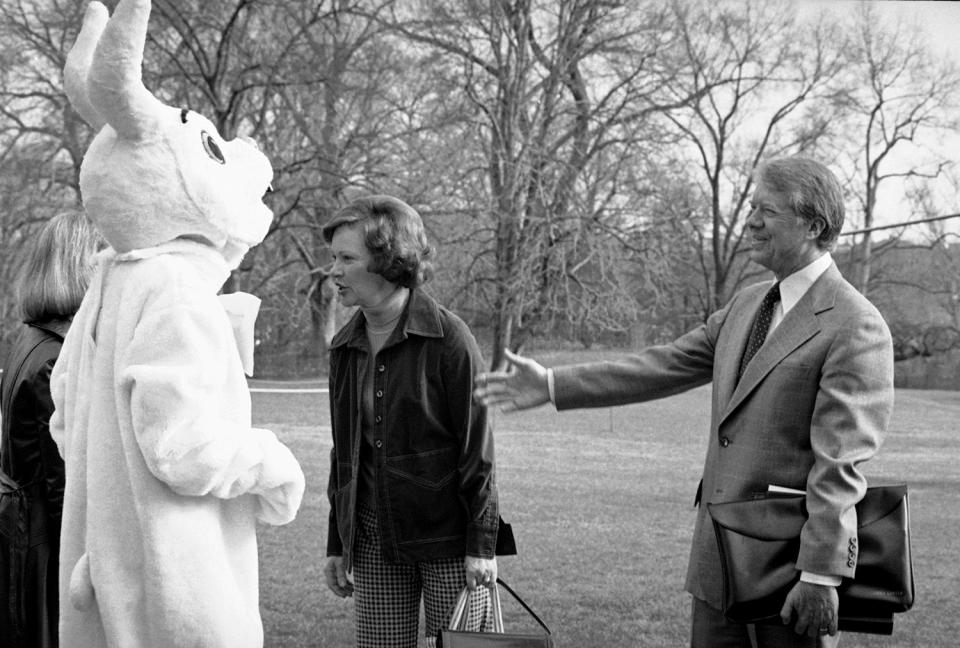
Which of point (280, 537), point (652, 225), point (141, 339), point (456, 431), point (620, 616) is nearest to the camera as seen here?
point (141, 339)

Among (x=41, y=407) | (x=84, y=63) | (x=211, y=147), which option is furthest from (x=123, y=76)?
(x=41, y=407)

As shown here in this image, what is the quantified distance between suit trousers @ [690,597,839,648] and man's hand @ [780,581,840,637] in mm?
103

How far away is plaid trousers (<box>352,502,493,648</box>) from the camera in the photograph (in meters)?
3.55

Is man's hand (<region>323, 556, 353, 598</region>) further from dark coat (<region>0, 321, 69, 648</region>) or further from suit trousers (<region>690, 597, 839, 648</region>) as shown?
suit trousers (<region>690, 597, 839, 648</region>)

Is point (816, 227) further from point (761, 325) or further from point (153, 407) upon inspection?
point (153, 407)

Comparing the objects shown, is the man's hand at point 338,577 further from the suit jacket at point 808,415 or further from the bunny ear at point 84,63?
the bunny ear at point 84,63

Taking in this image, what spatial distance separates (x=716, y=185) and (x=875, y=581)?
3071 cm

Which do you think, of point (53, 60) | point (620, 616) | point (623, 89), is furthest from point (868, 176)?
point (620, 616)

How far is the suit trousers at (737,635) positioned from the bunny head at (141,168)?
63.8 inches

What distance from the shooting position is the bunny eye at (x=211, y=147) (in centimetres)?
296

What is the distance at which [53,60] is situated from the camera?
23.1m

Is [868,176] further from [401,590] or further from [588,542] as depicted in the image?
[401,590]

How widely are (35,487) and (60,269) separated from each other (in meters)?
0.69

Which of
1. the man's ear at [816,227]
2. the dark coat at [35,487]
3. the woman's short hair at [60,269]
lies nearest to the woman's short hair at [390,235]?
the woman's short hair at [60,269]
